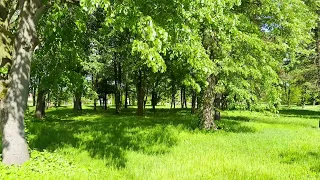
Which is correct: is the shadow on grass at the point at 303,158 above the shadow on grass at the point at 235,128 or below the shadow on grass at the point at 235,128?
below

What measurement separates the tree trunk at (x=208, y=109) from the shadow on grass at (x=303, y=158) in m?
5.79

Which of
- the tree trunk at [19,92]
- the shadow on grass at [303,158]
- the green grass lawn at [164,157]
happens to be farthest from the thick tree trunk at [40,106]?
the shadow on grass at [303,158]

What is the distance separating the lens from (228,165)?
902 cm

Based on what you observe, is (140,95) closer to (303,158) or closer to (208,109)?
(208,109)

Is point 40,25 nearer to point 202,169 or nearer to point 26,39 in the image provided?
point 26,39

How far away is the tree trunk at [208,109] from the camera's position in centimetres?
1639

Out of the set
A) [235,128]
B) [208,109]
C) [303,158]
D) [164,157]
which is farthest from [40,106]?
[303,158]

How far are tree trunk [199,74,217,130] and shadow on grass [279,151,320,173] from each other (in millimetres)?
5790

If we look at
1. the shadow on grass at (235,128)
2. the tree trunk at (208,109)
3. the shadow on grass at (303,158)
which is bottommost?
the shadow on grass at (303,158)

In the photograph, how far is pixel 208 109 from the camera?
16.5m

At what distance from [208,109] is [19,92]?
10552 mm

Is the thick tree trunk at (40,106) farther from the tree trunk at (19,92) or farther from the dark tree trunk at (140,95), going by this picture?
the tree trunk at (19,92)

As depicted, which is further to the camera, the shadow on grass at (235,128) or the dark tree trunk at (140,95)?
the dark tree trunk at (140,95)

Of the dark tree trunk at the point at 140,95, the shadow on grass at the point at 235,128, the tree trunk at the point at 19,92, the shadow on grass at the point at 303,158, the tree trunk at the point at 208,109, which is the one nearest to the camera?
the tree trunk at the point at 19,92
